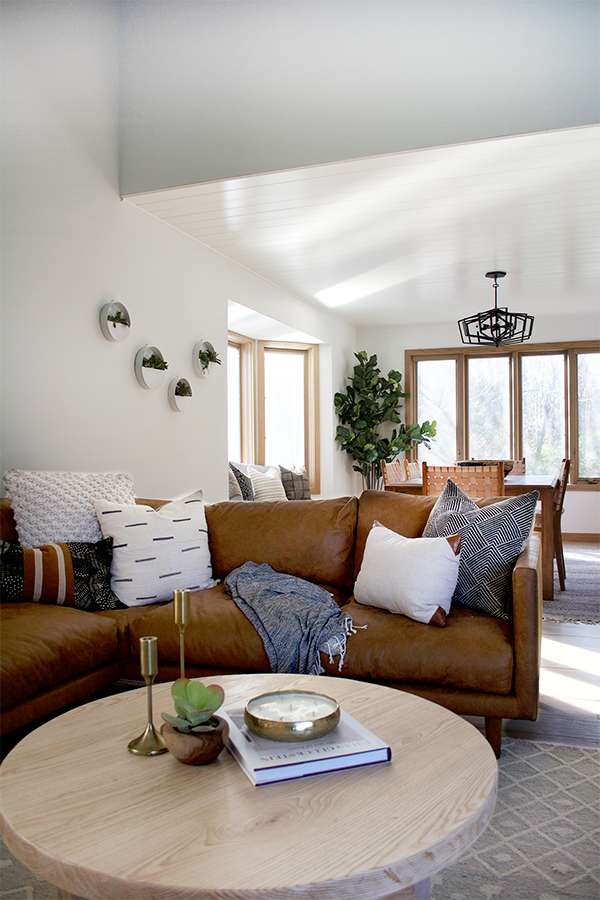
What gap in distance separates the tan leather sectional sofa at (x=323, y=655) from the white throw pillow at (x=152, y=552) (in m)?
0.10

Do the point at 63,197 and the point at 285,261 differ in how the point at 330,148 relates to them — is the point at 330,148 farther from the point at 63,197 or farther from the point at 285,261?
the point at 285,261

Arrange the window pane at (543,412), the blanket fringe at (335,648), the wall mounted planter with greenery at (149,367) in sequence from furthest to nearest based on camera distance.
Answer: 1. the window pane at (543,412)
2. the wall mounted planter with greenery at (149,367)
3. the blanket fringe at (335,648)

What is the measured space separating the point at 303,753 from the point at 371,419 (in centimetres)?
660

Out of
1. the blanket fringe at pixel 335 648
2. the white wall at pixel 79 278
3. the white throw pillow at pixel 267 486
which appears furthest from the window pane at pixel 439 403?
the blanket fringe at pixel 335 648

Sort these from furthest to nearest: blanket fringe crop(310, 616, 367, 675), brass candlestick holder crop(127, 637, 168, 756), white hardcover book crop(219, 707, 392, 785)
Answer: blanket fringe crop(310, 616, 367, 675) → brass candlestick holder crop(127, 637, 168, 756) → white hardcover book crop(219, 707, 392, 785)

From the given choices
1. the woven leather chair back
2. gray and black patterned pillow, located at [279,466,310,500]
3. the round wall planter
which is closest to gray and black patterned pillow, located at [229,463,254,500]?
gray and black patterned pillow, located at [279,466,310,500]

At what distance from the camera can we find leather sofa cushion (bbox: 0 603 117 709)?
1988 mm

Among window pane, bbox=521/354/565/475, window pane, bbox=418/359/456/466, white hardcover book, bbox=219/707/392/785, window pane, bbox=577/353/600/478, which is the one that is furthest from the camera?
window pane, bbox=418/359/456/466

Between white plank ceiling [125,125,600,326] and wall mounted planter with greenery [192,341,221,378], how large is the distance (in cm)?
74

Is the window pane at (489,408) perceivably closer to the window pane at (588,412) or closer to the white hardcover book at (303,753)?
the window pane at (588,412)

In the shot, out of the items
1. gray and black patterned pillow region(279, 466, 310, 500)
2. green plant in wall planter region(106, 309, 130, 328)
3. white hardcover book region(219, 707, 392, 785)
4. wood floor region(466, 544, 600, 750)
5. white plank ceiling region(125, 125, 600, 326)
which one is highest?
white plank ceiling region(125, 125, 600, 326)

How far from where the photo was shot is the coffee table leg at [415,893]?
1.23m

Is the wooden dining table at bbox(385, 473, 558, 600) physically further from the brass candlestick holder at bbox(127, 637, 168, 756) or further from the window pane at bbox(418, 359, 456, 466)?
the brass candlestick holder at bbox(127, 637, 168, 756)

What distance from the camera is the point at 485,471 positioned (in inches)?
173
